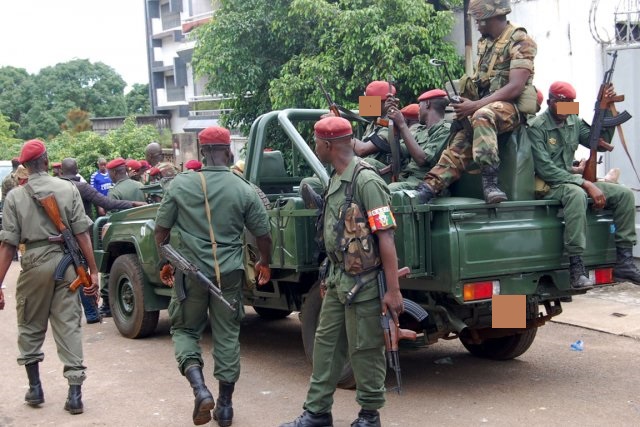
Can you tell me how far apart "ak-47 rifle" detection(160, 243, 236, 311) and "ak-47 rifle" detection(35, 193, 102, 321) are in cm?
86

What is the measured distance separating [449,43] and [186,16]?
20.8 metres

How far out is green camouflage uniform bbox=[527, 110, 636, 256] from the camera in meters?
5.62

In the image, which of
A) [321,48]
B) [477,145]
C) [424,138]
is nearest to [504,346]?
[424,138]

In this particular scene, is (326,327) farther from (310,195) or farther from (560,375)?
(560,375)

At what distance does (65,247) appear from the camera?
574 cm

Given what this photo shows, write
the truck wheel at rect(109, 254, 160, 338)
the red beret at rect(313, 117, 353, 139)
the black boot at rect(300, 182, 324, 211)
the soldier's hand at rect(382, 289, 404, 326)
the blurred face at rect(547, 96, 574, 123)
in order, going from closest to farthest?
the soldier's hand at rect(382, 289, 404, 326) < the red beret at rect(313, 117, 353, 139) < the black boot at rect(300, 182, 324, 211) < the blurred face at rect(547, 96, 574, 123) < the truck wheel at rect(109, 254, 160, 338)

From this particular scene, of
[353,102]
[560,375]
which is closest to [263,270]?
[560,375]

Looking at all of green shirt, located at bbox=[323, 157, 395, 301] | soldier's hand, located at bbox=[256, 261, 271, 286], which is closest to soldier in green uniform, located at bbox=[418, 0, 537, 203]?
green shirt, located at bbox=[323, 157, 395, 301]

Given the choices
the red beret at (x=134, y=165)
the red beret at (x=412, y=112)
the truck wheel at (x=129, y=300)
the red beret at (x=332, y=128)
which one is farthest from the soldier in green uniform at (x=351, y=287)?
the red beret at (x=134, y=165)

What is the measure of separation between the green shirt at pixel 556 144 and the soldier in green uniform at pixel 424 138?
2.16ft

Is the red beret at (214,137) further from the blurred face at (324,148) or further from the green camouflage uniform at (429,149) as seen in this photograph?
the green camouflage uniform at (429,149)

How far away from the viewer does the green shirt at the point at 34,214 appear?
5660mm

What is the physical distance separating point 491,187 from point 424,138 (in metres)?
1.02

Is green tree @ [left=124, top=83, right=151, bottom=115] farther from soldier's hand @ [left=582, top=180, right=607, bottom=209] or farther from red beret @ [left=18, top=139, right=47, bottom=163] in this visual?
soldier's hand @ [left=582, top=180, right=607, bottom=209]
